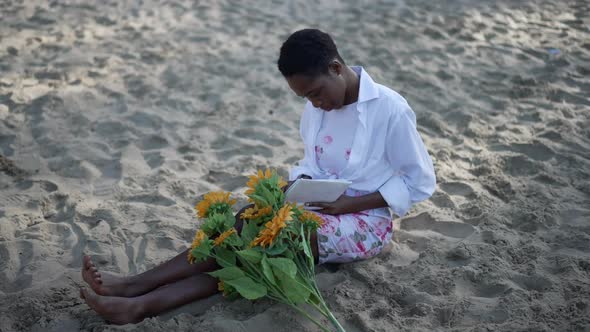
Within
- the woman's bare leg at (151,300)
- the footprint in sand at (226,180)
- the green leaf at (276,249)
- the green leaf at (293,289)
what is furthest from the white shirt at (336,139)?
the footprint in sand at (226,180)

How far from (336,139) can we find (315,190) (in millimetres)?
329

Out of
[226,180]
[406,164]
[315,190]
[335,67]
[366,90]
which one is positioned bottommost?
[226,180]

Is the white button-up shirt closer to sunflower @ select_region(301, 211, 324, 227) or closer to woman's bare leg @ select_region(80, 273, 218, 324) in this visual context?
sunflower @ select_region(301, 211, 324, 227)

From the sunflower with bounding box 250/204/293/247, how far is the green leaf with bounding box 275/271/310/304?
0.14 meters

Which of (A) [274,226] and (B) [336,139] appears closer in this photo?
(A) [274,226]

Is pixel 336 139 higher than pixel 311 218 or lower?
higher

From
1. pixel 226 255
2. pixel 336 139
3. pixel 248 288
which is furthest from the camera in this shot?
pixel 336 139

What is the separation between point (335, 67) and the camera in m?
2.51

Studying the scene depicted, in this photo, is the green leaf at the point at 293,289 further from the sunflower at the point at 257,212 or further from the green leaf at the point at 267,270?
the sunflower at the point at 257,212

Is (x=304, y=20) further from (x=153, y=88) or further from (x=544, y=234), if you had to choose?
(x=544, y=234)

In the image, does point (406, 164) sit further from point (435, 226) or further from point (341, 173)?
point (435, 226)

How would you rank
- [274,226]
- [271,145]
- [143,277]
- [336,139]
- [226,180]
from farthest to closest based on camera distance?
1. [271,145]
2. [226,180]
3. [336,139]
4. [143,277]
5. [274,226]

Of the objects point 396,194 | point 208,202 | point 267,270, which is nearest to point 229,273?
point 267,270

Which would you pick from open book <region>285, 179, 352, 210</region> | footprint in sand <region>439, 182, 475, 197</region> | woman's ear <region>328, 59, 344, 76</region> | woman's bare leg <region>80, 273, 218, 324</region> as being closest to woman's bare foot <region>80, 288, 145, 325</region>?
woman's bare leg <region>80, 273, 218, 324</region>
